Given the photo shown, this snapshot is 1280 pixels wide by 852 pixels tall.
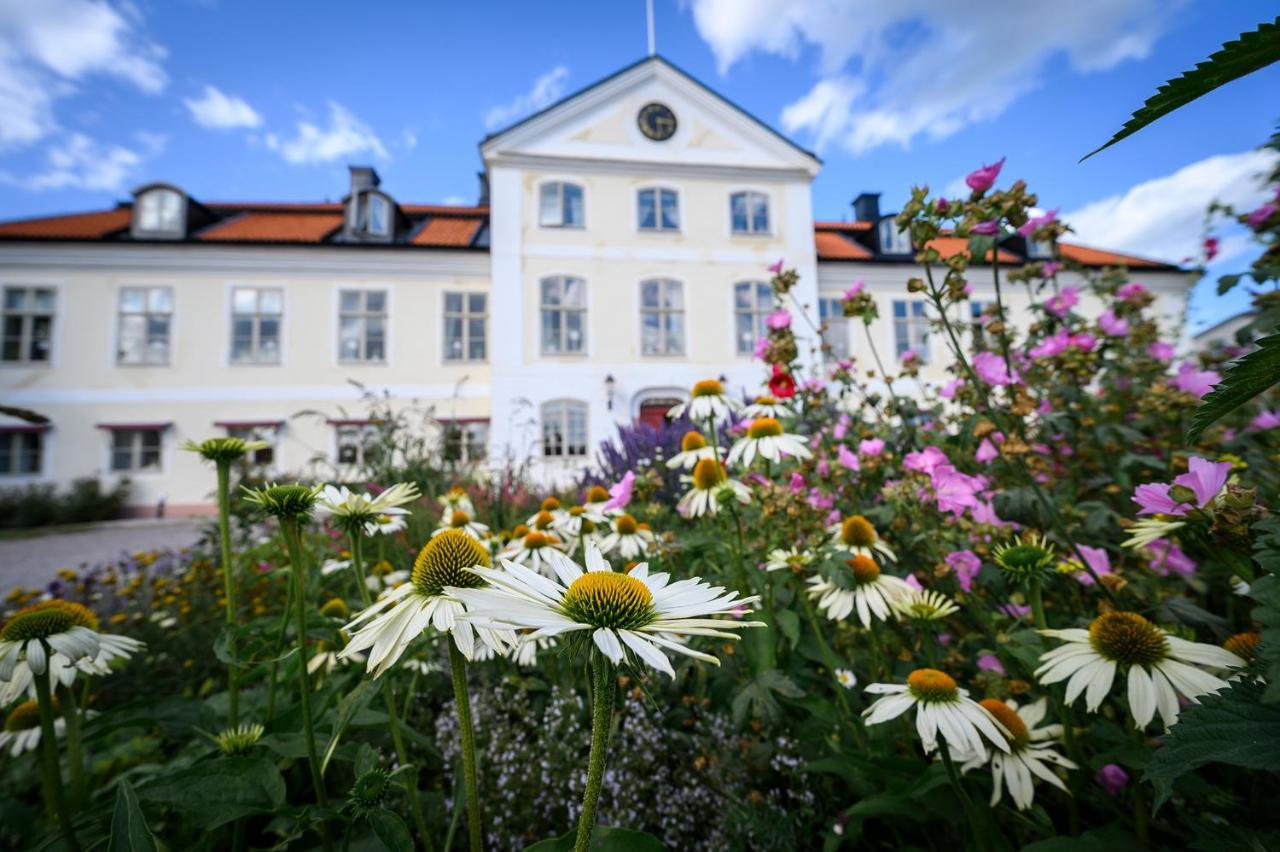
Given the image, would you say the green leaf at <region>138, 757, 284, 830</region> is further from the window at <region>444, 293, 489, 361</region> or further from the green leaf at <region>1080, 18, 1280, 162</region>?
the window at <region>444, 293, 489, 361</region>

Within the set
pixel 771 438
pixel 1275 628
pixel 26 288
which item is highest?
pixel 26 288

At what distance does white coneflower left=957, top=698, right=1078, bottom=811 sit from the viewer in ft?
2.48

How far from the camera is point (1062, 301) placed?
212 centimetres

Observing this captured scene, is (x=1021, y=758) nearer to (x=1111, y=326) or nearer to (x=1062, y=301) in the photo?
(x=1111, y=326)

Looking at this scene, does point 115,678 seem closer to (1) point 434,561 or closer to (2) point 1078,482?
(1) point 434,561

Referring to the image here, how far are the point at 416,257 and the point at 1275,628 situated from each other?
12519 mm

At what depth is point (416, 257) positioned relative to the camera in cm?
1123

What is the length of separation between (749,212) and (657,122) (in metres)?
2.78

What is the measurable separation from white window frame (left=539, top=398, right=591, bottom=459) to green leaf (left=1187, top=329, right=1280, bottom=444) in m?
10.3

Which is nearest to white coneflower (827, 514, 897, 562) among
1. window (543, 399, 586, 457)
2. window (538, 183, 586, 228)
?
window (543, 399, 586, 457)

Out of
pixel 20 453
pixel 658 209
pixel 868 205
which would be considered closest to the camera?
pixel 20 453

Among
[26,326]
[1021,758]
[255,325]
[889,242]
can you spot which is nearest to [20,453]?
[26,326]

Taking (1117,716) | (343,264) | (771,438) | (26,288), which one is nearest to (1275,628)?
(1117,716)

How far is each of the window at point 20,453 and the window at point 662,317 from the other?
1149cm
